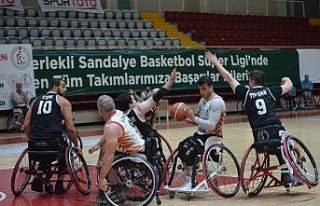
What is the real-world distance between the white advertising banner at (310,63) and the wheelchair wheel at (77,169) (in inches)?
843

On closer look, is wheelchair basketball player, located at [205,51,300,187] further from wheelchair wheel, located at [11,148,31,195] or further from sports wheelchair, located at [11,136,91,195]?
wheelchair wheel, located at [11,148,31,195]

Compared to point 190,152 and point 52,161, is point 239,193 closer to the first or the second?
point 190,152

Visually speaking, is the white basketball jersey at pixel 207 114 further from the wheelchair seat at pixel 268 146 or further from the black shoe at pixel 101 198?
the black shoe at pixel 101 198

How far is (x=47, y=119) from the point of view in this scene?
841 cm

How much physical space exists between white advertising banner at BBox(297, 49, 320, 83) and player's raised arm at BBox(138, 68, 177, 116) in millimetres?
21519

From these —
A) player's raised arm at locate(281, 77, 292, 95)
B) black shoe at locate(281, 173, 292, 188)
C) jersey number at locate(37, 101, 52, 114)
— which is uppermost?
player's raised arm at locate(281, 77, 292, 95)

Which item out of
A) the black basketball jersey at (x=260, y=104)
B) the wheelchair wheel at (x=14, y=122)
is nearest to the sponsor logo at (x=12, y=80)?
the wheelchair wheel at (x=14, y=122)

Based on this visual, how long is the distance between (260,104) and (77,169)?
106 inches

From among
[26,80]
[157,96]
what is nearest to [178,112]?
[157,96]

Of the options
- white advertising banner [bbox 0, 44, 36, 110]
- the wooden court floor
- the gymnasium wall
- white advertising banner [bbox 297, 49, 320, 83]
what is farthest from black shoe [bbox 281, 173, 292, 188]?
white advertising banner [bbox 297, 49, 320, 83]

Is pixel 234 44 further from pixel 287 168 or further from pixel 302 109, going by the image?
pixel 287 168

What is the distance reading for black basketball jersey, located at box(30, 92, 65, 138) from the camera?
8367 millimetres

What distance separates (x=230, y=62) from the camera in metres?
25.9

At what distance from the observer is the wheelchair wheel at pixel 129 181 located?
23.1ft
